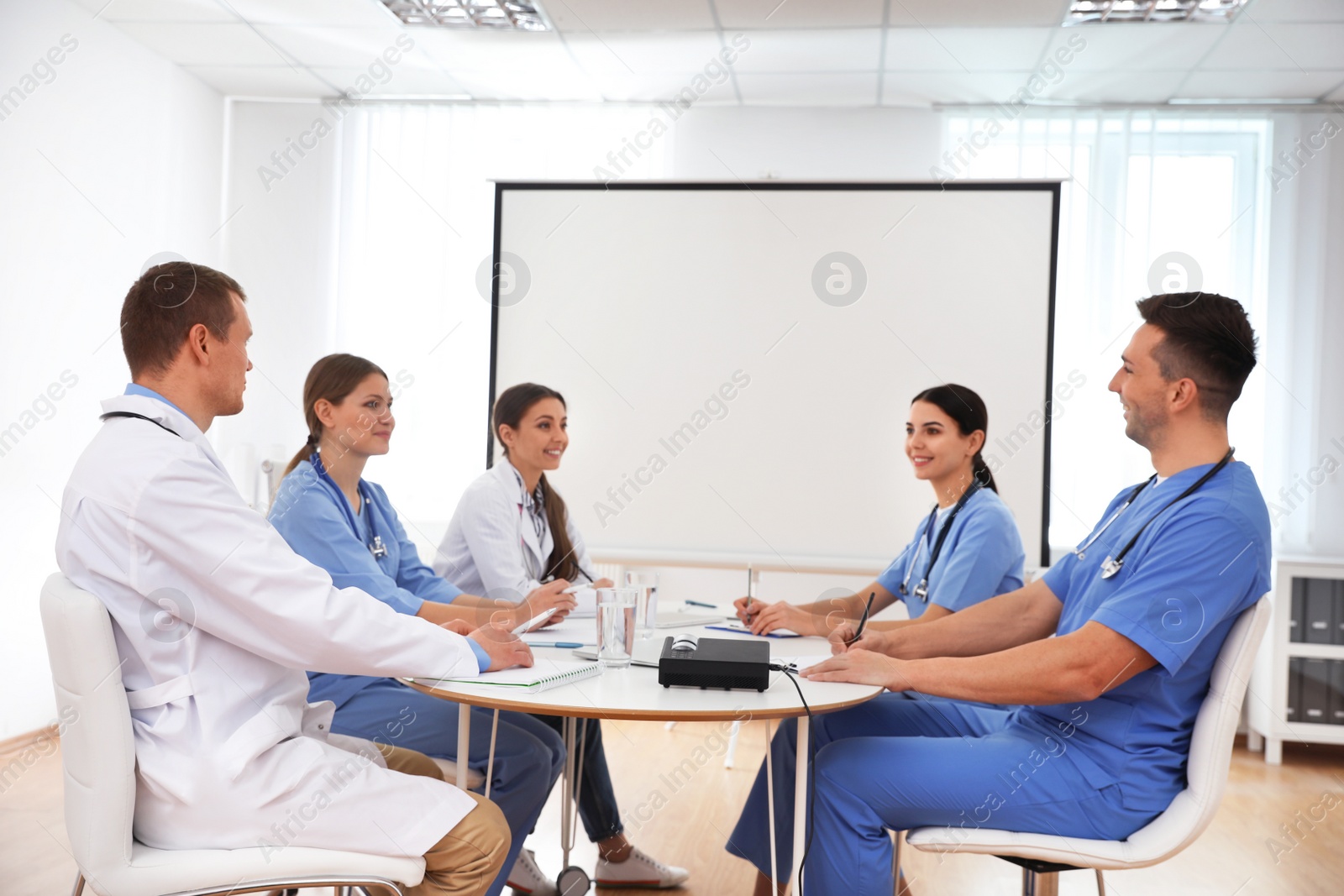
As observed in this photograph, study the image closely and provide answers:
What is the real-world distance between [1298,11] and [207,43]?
4164mm

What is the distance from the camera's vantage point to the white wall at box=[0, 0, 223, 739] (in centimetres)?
329

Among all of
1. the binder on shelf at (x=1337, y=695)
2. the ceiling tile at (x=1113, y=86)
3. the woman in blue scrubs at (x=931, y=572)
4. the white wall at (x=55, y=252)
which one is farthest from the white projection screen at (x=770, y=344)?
the white wall at (x=55, y=252)

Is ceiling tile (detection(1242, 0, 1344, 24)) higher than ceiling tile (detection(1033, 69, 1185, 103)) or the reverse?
higher

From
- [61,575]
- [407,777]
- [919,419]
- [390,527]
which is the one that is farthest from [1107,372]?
[61,575]

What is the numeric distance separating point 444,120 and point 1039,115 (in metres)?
2.72

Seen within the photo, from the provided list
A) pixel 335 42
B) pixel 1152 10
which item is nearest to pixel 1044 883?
pixel 1152 10

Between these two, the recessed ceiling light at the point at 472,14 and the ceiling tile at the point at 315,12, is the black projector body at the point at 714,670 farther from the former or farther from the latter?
the ceiling tile at the point at 315,12

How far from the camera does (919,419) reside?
2418 mm

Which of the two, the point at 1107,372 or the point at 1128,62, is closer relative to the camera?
the point at 1128,62

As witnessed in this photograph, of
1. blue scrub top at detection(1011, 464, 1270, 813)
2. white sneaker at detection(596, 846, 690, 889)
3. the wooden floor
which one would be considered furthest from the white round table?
the wooden floor

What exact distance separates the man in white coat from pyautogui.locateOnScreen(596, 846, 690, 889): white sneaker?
1152mm

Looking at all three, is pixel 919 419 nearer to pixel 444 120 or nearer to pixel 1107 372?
pixel 1107 372

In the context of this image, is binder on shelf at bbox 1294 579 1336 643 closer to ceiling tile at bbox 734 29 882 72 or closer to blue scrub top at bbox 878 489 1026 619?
blue scrub top at bbox 878 489 1026 619

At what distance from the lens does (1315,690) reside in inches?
148
